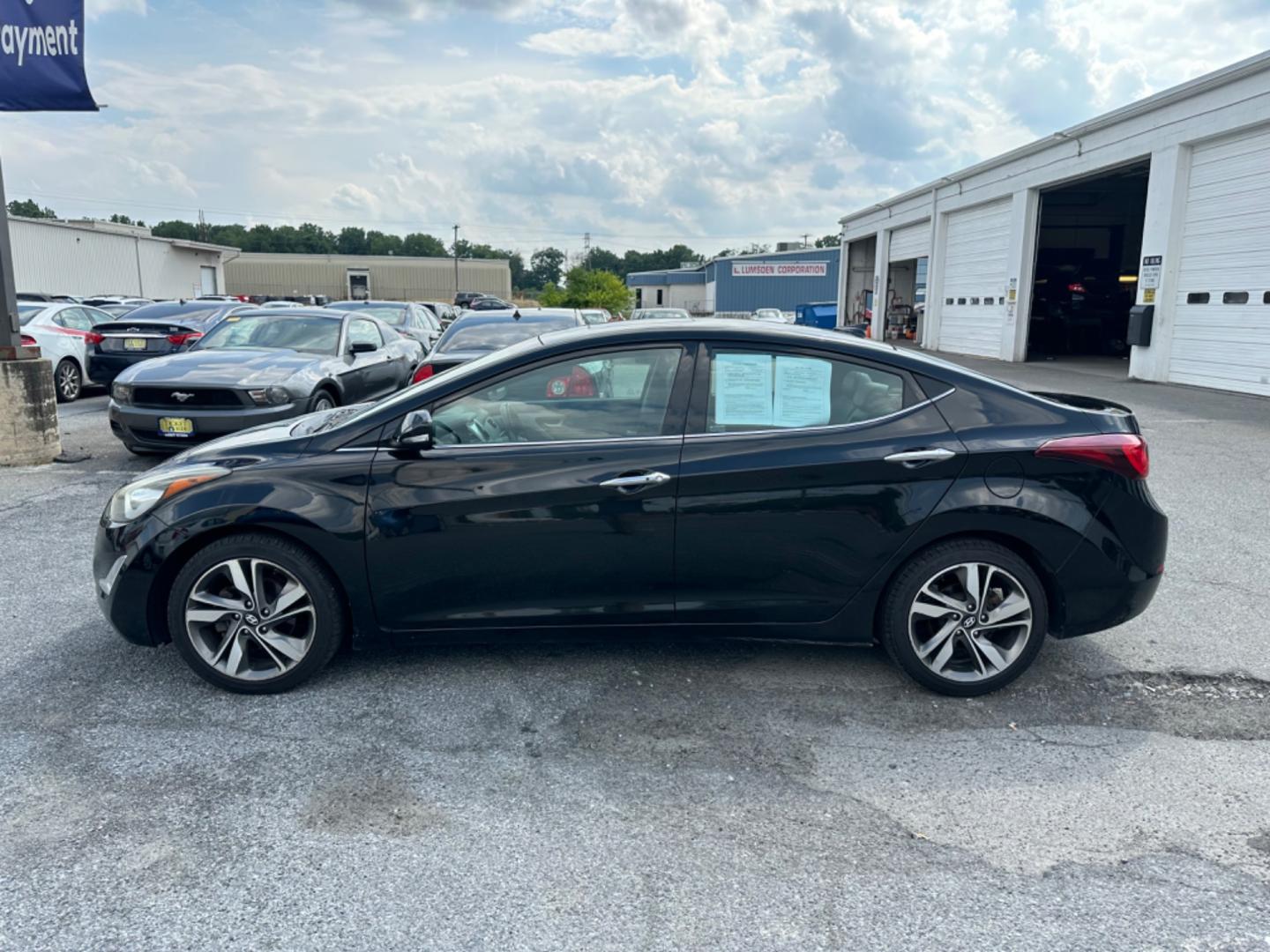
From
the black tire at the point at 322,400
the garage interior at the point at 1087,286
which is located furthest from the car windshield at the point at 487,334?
the garage interior at the point at 1087,286

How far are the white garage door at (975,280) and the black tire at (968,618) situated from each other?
21.0 metres

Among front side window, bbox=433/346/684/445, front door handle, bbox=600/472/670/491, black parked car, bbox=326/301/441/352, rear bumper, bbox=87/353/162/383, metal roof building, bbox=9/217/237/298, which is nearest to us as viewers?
front door handle, bbox=600/472/670/491

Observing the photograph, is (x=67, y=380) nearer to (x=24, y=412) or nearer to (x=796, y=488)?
(x=24, y=412)

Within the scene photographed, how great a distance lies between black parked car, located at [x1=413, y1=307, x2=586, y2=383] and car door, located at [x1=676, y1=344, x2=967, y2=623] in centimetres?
473

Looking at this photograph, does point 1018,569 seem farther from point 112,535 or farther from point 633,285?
point 633,285

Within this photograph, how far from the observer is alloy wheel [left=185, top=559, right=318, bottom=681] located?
3730mm

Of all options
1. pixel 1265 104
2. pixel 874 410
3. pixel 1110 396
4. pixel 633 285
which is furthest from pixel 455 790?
pixel 633 285

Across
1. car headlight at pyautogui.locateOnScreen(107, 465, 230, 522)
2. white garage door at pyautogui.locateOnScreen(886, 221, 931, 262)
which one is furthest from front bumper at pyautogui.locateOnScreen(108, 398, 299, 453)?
white garage door at pyautogui.locateOnScreen(886, 221, 931, 262)

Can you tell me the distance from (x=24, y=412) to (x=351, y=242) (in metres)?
118

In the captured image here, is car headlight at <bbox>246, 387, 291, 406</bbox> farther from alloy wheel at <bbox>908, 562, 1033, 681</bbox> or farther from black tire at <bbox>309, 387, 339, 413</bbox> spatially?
alloy wheel at <bbox>908, 562, 1033, 681</bbox>

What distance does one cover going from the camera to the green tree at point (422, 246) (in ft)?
400

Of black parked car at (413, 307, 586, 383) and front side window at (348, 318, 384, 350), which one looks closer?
black parked car at (413, 307, 586, 383)

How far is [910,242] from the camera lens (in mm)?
30438

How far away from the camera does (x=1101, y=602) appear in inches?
150
